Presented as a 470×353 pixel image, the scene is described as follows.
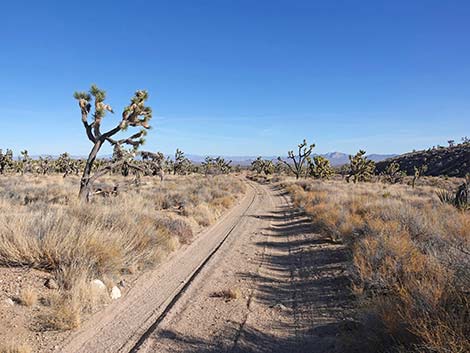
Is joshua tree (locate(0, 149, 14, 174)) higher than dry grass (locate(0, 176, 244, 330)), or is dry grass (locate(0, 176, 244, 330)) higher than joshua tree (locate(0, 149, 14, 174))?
joshua tree (locate(0, 149, 14, 174))

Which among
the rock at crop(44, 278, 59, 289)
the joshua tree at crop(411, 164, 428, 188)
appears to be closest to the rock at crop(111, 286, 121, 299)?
the rock at crop(44, 278, 59, 289)

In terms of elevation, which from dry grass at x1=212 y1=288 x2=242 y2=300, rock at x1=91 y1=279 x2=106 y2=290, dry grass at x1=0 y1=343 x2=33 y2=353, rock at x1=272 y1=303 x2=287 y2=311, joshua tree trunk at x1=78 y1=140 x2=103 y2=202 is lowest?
rock at x1=272 y1=303 x2=287 y2=311

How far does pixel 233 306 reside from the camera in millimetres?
6238

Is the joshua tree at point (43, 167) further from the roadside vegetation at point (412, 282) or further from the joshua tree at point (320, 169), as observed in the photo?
the roadside vegetation at point (412, 282)

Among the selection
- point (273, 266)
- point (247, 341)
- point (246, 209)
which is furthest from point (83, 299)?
point (246, 209)

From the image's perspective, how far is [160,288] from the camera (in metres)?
7.12

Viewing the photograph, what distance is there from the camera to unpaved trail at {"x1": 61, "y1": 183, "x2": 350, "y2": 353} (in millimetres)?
4895

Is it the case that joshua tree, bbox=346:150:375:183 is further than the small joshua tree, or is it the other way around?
the small joshua tree

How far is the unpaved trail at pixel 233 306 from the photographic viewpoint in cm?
489

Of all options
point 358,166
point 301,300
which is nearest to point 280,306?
point 301,300

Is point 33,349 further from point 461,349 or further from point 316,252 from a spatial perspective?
point 316,252

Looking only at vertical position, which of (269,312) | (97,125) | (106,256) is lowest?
(269,312)

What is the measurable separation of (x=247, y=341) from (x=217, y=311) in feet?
3.70

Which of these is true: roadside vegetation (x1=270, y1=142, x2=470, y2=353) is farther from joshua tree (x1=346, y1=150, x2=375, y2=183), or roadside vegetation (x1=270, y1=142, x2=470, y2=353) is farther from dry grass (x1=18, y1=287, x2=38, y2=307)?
joshua tree (x1=346, y1=150, x2=375, y2=183)
